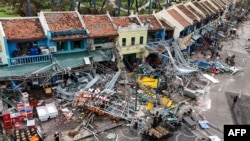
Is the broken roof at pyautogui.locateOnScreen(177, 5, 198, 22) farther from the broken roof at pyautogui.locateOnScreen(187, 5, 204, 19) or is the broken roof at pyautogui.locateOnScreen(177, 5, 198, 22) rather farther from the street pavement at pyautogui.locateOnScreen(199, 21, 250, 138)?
the street pavement at pyautogui.locateOnScreen(199, 21, 250, 138)

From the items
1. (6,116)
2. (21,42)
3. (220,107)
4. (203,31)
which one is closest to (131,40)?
(21,42)

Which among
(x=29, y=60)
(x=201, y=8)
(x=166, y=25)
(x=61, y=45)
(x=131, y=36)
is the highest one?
(x=201, y=8)

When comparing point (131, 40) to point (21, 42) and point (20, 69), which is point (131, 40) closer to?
point (21, 42)

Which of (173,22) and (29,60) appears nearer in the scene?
(29,60)

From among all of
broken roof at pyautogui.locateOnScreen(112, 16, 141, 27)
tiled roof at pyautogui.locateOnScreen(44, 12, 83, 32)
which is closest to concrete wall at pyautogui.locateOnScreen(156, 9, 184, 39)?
broken roof at pyautogui.locateOnScreen(112, 16, 141, 27)

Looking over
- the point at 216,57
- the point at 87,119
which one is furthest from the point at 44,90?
the point at 216,57

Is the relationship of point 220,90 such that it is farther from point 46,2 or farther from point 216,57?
point 46,2
